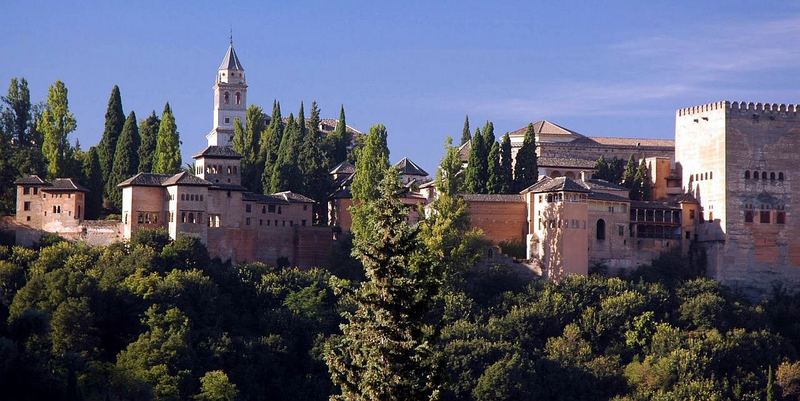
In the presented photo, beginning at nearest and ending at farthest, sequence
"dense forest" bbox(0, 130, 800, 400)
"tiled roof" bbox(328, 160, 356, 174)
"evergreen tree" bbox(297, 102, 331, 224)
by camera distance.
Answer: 1. "dense forest" bbox(0, 130, 800, 400)
2. "evergreen tree" bbox(297, 102, 331, 224)
3. "tiled roof" bbox(328, 160, 356, 174)

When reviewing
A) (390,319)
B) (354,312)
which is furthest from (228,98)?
(390,319)

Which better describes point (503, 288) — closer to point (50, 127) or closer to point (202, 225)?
point (202, 225)

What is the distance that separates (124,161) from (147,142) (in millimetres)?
1210

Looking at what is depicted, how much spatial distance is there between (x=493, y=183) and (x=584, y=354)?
7594 millimetres

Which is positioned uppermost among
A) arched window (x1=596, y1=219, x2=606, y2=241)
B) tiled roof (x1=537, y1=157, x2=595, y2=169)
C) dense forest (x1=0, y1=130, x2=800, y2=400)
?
tiled roof (x1=537, y1=157, x2=595, y2=169)

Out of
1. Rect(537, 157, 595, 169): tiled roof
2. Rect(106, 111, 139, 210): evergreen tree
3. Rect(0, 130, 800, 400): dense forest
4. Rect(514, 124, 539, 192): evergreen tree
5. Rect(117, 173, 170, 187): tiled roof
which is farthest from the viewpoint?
Rect(537, 157, 595, 169): tiled roof

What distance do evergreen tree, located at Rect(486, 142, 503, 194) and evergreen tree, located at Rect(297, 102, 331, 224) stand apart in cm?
583

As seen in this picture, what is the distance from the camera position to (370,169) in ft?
191

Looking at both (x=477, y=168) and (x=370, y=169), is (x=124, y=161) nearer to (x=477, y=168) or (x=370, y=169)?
(x=370, y=169)

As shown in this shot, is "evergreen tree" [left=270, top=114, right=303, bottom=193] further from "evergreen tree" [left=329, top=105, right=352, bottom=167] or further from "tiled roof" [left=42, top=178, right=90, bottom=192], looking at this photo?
"tiled roof" [left=42, top=178, right=90, bottom=192]

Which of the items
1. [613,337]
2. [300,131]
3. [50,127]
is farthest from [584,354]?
[50,127]

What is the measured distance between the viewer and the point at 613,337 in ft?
183

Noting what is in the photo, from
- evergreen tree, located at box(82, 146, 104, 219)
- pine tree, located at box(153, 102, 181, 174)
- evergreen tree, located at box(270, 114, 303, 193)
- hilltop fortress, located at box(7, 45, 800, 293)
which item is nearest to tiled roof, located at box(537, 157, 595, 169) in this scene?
hilltop fortress, located at box(7, 45, 800, 293)

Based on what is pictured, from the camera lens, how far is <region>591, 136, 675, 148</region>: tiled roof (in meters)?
68.2
